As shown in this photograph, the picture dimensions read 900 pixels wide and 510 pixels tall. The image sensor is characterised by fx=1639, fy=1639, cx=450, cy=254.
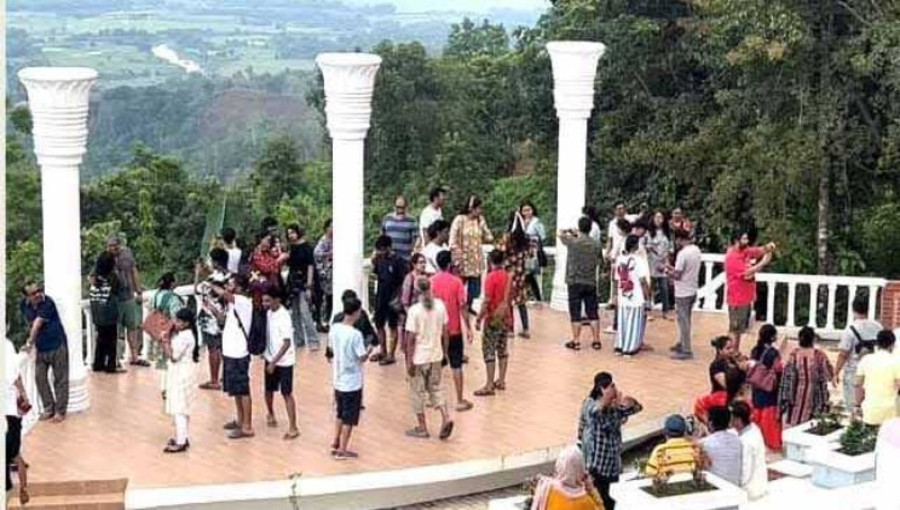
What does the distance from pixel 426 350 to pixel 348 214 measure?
256cm

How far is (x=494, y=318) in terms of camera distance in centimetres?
1284

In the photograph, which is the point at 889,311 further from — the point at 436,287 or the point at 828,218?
the point at 436,287

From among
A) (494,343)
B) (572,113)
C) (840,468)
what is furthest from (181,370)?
(572,113)

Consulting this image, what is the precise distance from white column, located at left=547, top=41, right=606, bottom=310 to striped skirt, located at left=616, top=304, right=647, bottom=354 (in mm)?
1684

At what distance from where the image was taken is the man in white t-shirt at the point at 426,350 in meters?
11.8

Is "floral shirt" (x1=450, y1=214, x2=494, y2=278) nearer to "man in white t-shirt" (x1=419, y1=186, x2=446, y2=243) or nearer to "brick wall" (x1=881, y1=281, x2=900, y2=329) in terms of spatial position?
"man in white t-shirt" (x1=419, y1=186, x2=446, y2=243)

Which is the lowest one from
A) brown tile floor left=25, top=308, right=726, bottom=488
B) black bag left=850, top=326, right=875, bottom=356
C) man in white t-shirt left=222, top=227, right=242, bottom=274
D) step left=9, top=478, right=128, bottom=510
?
step left=9, top=478, right=128, bottom=510

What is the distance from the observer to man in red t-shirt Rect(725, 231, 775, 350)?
14.3 m

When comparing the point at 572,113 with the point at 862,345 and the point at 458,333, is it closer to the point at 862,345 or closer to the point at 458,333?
the point at 458,333

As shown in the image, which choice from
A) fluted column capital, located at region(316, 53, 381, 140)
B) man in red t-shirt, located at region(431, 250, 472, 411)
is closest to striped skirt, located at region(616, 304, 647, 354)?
man in red t-shirt, located at region(431, 250, 472, 411)

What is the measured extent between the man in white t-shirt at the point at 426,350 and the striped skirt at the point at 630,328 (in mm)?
2976

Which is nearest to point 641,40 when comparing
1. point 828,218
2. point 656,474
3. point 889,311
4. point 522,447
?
point 828,218

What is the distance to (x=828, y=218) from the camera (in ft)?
62.7

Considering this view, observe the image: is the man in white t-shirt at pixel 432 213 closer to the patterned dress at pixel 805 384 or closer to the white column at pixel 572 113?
the white column at pixel 572 113
